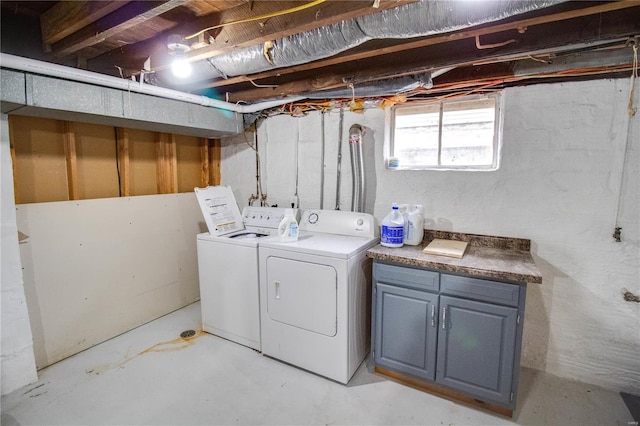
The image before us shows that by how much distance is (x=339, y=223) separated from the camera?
268 cm

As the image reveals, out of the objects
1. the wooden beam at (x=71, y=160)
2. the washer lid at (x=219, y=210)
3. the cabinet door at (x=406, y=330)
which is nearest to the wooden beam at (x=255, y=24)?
the wooden beam at (x=71, y=160)

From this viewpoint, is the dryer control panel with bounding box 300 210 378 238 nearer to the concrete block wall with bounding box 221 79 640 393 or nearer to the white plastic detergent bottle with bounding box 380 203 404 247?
the white plastic detergent bottle with bounding box 380 203 404 247

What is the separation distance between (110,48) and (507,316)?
9.60 feet

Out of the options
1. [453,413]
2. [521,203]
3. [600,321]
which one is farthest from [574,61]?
[453,413]

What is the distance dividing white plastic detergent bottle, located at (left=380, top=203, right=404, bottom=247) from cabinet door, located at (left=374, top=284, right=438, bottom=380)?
32cm

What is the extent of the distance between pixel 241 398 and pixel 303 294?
0.77 meters

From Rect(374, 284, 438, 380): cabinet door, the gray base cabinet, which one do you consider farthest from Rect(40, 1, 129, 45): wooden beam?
Rect(374, 284, 438, 380): cabinet door

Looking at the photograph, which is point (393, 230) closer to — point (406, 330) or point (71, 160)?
point (406, 330)

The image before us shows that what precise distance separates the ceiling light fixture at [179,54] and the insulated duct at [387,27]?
8.6 inches

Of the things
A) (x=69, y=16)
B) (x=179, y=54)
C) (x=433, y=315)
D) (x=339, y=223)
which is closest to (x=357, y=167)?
(x=339, y=223)

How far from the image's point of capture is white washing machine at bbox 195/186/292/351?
257 cm

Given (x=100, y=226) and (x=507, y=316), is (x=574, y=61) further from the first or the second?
(x=100, y=226)

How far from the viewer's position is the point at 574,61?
1.86m

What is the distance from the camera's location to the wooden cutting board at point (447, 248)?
2.03m
